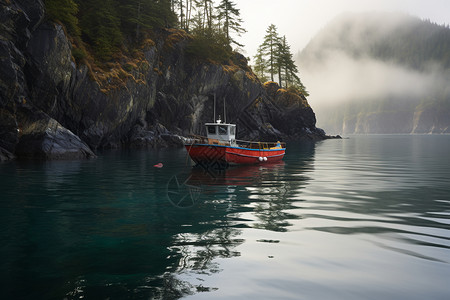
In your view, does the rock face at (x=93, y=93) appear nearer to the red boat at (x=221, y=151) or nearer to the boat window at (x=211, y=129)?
the boat window at (x=211, y=129)

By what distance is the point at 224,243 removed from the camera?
709cm

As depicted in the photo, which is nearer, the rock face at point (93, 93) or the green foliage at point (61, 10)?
the rock face at point (93, 93)

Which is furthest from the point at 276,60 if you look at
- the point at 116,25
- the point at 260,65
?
the point at 116,25

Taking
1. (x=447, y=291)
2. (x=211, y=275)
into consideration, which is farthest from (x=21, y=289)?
(x=447, y=291)

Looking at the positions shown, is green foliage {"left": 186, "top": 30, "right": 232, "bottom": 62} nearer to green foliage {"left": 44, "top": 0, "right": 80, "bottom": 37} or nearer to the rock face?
the rock face

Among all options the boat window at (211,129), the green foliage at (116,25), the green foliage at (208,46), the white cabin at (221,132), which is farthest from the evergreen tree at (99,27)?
the white cabin at (221,132)

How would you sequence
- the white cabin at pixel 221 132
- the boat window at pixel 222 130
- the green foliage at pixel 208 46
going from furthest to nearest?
the green foliage at pixel 208 46 < the boat window at pixel 222 130 < the white cabin at pixel 221 132

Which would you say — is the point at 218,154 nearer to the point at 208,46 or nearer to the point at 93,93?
the point at 93,93

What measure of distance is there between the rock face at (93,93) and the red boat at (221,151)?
438 inches

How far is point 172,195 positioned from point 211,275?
7.88 meters

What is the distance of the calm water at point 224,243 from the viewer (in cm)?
499

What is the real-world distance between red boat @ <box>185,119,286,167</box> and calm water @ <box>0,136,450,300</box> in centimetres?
886

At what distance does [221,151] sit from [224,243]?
16163 millimetres

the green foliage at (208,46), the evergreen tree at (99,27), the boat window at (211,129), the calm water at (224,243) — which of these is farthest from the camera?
the green foliage at (208,46)
